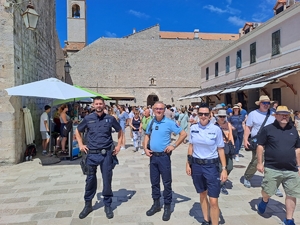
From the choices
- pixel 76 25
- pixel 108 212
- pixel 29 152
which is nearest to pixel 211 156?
pixel 108 212

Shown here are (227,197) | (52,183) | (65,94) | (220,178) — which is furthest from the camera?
(65,94)

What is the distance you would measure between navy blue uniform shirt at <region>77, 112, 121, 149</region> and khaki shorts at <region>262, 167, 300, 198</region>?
2.31 meters

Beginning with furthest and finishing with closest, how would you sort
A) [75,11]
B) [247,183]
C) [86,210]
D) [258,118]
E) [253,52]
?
[75,11]
[253,52]
[247,183]
[258,118]
[86,210]

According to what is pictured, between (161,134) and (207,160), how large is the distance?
796 mm

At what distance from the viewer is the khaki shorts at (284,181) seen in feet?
9.92

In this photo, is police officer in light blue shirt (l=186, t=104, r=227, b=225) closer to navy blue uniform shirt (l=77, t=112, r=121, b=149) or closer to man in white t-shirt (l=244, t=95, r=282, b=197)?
navy blue uniform shirt (l=77, t=112, r=121, b=149)

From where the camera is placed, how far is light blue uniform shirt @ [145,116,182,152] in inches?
133

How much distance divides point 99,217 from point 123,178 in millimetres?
1869

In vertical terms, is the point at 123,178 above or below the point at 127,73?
below

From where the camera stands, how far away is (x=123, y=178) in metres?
5.26

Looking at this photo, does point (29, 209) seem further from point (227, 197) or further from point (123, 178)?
point (227, 197)

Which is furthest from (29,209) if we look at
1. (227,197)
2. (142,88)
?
(142,88)

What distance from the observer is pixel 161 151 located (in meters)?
3.37

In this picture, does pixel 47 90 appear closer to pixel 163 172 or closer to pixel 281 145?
pixel 163 172
